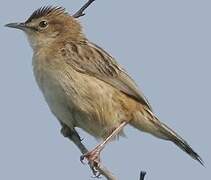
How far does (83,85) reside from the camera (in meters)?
7.92

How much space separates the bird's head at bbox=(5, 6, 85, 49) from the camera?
849 cm

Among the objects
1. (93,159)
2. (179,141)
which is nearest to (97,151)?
(93,159)

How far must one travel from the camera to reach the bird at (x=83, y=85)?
25.7 feet

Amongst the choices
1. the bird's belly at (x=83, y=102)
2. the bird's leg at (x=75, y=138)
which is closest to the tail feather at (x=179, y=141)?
the bird's belly at (x=83, y=102)

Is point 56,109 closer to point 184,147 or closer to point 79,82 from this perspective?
point 79,82

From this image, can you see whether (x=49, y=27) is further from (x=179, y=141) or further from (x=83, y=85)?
(x=179, y=141)

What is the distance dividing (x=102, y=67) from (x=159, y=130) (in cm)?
113

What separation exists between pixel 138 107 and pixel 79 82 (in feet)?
3.12

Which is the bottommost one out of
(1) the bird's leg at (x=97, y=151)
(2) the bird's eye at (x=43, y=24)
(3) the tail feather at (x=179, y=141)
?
(3) the tail feather at (x=179, y=141)

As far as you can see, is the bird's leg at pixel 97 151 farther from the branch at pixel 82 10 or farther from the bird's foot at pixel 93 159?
the branch at pixel 82 10

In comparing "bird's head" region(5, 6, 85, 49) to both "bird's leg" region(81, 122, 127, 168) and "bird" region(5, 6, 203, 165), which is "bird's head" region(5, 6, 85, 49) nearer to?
"bird" region(5, 6, 203, 165)

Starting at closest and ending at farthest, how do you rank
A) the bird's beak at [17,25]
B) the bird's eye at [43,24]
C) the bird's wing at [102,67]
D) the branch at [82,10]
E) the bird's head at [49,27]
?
1. the branch at [82,10]
2. the bird's wing at [102,67]
3. the bird's beak at [17,25]
4. the bird's head at [49,27]
5. the bird's eye at [43,24]

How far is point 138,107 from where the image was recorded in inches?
331

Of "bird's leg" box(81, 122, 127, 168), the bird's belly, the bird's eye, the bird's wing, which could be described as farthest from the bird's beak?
"bird's leg" box(81, 122, 127, 168)
